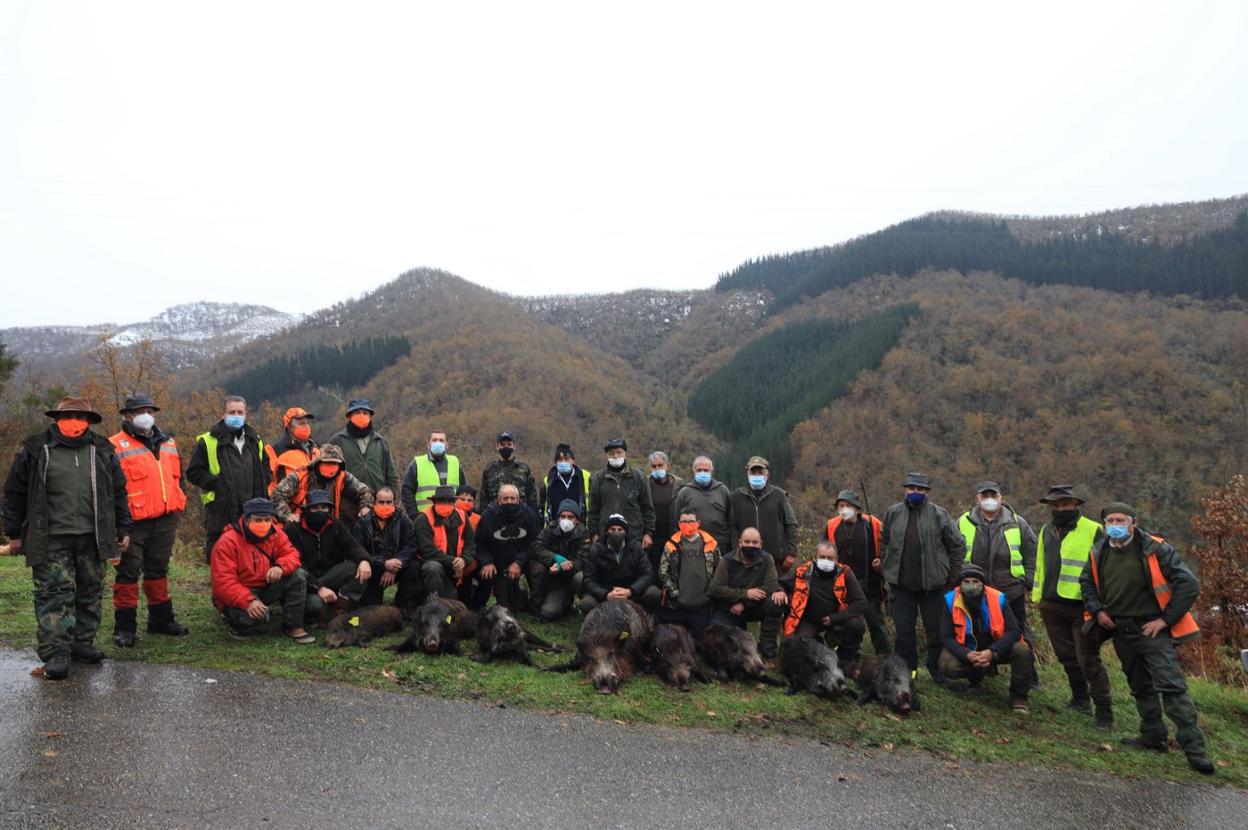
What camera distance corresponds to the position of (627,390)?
86.7 m

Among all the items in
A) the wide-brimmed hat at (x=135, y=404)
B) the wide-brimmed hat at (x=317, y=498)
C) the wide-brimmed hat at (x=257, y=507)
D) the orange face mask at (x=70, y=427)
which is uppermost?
the wide-brimmed hat at (x=135, y=404)

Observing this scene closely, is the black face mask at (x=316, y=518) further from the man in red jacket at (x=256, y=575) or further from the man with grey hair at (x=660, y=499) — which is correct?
the man with grey hair at (x=660, y=499)

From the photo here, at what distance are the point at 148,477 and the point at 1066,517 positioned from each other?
8.87 m

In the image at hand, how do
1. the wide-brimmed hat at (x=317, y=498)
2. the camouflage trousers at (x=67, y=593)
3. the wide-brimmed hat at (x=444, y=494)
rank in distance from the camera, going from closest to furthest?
the camouflage trousers at (x=67, y=593), the wide-brimmed hat at (x=317, y=498), the wide-brimmed hat at (x=444, y=494)

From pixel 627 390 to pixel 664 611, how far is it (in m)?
78.6

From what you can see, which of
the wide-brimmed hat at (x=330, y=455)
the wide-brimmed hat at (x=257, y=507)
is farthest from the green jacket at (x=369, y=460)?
the wide-brimmed hat at (x=257, y=507)

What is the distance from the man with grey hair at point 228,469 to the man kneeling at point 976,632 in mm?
7307

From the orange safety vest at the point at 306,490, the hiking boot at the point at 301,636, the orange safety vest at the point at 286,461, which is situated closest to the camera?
the hiking boot at the point at 301,636

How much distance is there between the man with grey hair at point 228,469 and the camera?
24.4 ft

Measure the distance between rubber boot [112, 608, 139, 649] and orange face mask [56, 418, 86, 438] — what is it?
1.65 m

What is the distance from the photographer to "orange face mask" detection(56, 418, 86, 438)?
18.9 feet

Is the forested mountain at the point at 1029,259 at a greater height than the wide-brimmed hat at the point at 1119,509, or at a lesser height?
greater

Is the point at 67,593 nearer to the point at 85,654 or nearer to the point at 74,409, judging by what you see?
the point at 85,654

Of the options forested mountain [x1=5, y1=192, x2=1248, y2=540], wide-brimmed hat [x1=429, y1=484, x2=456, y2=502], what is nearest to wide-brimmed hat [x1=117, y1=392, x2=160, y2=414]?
wide-brimmed hat [x1=429, y1=484, x2=456, y2=502]
